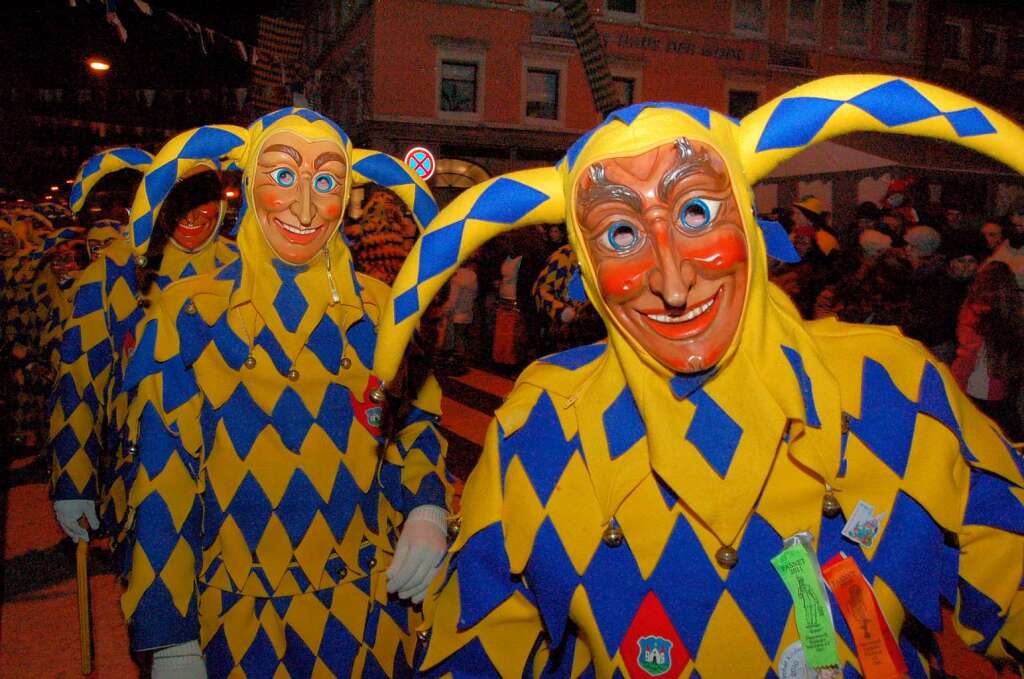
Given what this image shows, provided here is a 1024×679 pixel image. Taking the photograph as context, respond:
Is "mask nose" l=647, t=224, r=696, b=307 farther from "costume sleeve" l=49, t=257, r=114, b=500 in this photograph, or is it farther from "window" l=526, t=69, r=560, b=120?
"window" l=526, t=69, r=560, b=120

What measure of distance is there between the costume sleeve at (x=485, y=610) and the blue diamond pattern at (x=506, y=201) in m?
0.51

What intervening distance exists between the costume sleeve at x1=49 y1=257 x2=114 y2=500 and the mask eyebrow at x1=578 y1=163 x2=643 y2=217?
2.89 m

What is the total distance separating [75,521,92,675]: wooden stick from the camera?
351cm

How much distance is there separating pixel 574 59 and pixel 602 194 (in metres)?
21.6

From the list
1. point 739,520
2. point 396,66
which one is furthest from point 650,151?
point 396,66

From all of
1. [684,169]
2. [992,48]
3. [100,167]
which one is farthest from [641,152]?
[992,48]

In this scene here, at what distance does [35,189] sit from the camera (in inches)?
810

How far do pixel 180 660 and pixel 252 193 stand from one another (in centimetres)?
133

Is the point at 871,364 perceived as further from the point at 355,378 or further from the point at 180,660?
the point at 180,660

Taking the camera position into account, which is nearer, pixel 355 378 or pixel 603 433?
pixel 603 433

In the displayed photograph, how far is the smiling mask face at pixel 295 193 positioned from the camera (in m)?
2.46

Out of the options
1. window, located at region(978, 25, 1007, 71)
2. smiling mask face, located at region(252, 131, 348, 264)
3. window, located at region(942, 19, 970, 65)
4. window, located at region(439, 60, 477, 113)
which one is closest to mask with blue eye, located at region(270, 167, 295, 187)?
smiling mask face, located at region(252, 131, 348, 264)

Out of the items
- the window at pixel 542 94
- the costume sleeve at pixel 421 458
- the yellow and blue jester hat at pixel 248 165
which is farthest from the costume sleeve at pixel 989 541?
the window at pixel 542 94

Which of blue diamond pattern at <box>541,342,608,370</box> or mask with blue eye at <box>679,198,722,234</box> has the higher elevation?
mask with blue eye at <box>679,198,722,234</box>
